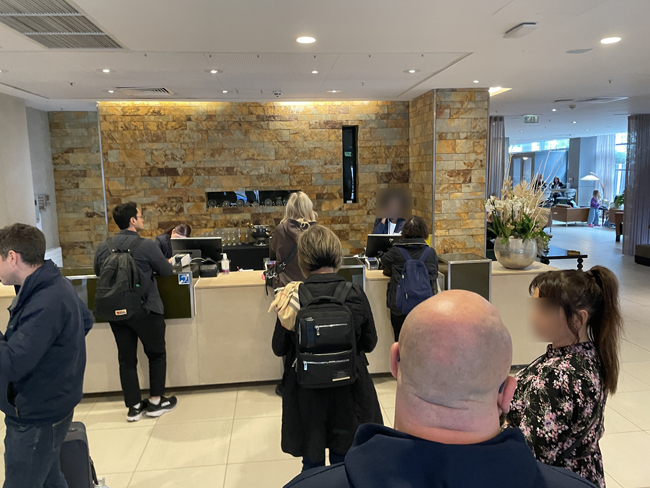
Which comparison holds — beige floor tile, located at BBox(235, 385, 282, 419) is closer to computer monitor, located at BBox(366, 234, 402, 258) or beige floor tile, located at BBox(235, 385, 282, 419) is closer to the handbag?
the handbag

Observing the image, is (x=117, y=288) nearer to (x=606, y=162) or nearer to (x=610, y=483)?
(x=610, y=483)

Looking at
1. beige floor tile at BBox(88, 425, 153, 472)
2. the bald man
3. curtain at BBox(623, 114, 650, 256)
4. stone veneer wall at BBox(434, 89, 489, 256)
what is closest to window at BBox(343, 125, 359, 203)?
stone veneer wall at BBox(434, 89, 489, 256)

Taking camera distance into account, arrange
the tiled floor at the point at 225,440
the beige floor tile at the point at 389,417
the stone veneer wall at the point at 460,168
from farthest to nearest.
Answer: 1. the stone veneer wall at the point at 460,168
2. the beige floor tile at the point at 389,417
3. the tiled floor at the point at 225,440

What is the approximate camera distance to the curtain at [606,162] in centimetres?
2012

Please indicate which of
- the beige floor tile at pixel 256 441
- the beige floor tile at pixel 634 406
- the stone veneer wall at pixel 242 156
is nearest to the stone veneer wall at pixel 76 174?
the stone veneer wall at pixel 242 156

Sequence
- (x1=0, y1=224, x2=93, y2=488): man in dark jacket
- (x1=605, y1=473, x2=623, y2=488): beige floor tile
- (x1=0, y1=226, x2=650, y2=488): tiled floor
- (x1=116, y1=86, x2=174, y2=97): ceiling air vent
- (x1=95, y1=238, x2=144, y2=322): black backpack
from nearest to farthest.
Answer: (x1=0, y1=224, x2=93, y2=488): man in dark jacket, (x1=605, y1=473, x2=623, y2=488): beige floor tile, (x1=0, y1=226, x2=650, y2=488): tiled floor, (x1=95, y1=238, x2=144, y2=322): black backpack, (x1=116, y1=86, x2=174, y2=97): ceiling air vent

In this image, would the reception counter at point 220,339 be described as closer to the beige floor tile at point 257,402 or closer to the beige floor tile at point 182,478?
the beige floor tile at point 257,402

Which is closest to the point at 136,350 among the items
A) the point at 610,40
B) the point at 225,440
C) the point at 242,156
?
the point at 225,440

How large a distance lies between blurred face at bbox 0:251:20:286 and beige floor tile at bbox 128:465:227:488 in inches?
62.2

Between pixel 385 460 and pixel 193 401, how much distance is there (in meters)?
3.65

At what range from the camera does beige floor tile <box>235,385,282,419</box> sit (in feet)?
12.8

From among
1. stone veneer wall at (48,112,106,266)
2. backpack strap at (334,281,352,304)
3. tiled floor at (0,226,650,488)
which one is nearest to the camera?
backpack strap at (334,281,352,304)

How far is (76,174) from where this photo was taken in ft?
31.0

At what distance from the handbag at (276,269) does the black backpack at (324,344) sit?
1.76 m
